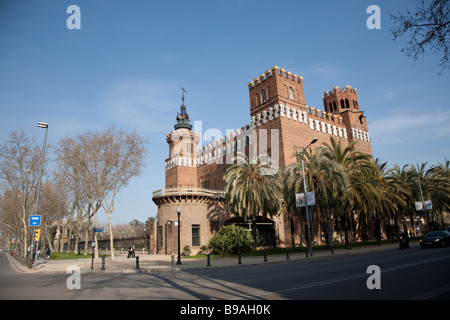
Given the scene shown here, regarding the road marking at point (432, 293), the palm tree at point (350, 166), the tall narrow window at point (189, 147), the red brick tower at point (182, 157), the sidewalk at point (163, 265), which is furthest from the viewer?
the tall narrow window at point (189, 147)

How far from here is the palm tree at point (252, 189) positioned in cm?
2964

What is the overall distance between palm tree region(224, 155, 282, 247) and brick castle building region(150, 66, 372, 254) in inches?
123

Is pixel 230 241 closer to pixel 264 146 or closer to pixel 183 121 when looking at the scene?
pixel 264 146

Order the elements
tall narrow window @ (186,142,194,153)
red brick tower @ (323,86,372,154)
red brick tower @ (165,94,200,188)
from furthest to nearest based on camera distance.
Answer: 1. tall narrow window @ (186,142,194,153)
2. red brick tower @ (165,94,200,188)
3. red brick tower @ (323,86,372,154)

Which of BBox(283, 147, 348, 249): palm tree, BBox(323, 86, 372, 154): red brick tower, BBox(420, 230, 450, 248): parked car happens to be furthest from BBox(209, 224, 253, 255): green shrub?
BBox(323, 86, 372, 154): red brick tower

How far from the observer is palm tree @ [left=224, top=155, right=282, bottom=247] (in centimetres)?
2964

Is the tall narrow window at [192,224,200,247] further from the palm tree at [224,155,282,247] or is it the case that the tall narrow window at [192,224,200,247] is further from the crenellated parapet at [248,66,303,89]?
the crenellated parapet at [248,66,303,89]

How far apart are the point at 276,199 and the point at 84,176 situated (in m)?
20.8

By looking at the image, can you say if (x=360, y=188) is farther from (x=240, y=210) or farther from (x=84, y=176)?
(x=84, y=176)

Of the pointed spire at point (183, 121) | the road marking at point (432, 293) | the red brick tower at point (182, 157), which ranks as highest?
the pointed spire at point (183, 121)

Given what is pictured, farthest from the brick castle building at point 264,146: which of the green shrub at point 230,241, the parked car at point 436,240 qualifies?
the parked car at point 436,240

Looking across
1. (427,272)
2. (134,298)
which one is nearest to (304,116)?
(427,272)

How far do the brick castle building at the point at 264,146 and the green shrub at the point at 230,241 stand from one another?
17.8 feet

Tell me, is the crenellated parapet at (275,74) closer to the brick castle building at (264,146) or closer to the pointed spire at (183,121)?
the brick castle building at (264,146)
